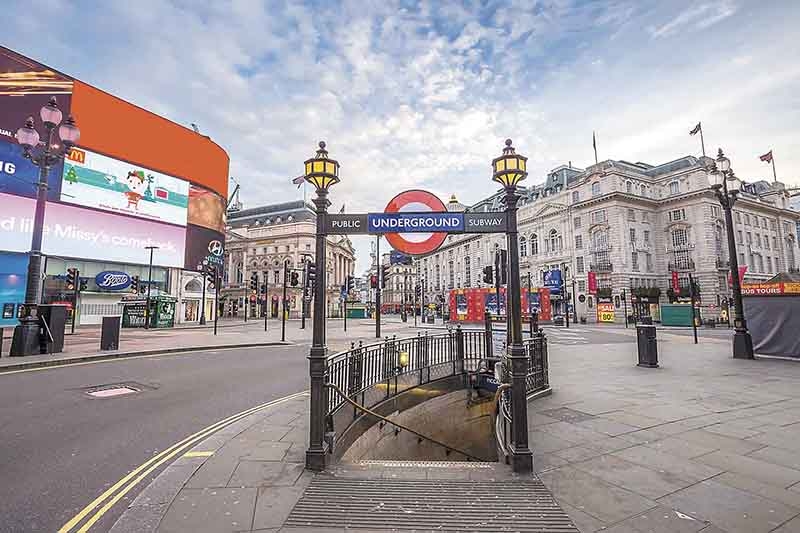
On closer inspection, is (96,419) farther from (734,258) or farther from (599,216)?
(599,216)

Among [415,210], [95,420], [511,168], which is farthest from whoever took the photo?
[95,420]

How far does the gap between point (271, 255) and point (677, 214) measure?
2828 inches

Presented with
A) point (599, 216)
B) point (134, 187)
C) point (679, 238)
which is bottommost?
point (679, 238)

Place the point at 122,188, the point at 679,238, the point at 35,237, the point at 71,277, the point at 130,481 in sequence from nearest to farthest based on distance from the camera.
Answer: the point at 130,481 < the point at 35,237 < the point at 71,277 < the point at 122,188 < the point at 679,238

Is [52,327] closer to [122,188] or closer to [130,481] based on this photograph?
[130,481]

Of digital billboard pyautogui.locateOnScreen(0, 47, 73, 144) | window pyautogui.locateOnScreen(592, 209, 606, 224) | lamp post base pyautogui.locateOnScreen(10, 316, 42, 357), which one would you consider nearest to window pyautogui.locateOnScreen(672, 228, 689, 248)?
window pyautogui.locateOnScreen(592, 209, 606, 224)

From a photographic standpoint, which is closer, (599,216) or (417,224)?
(417,224)

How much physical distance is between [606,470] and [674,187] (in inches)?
2570

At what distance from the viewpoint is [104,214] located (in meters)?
36.1

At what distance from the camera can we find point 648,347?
460 inches

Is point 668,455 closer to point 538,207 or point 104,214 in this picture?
point 104,214

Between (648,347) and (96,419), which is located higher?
(648,347)

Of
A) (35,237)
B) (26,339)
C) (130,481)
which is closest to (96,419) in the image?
(130,481)

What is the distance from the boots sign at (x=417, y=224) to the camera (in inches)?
200
